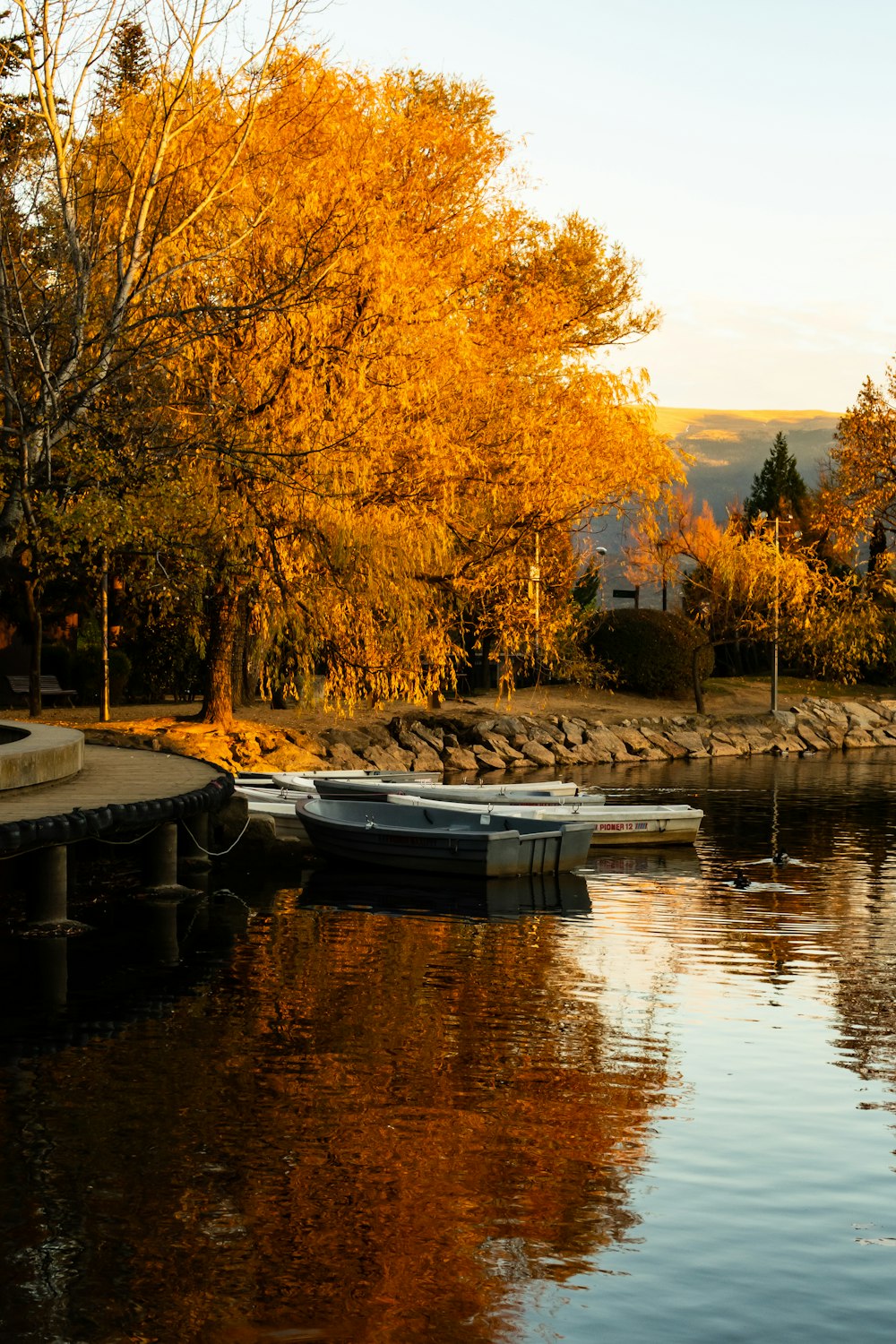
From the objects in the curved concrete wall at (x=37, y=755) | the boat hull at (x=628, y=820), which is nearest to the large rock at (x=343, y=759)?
the boat hull at (x=628, y=820)

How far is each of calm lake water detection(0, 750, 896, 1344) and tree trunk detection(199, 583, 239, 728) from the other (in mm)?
12012

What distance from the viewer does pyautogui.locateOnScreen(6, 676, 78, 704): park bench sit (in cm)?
4119

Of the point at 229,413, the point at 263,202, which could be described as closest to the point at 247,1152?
the point at 229,413

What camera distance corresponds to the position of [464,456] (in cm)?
3219

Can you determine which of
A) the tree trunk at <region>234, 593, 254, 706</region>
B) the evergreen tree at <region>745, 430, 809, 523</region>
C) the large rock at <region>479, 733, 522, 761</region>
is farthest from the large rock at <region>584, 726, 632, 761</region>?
the evergreen tree at <region>745, 430, 809, 523</region>

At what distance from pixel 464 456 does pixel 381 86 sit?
828 cm

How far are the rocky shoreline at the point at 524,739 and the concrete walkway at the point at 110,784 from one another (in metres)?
4.90

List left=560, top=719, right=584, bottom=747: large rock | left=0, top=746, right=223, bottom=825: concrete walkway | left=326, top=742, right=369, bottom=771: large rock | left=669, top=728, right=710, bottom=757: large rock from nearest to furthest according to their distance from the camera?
left=0, top=746, right=223, bottom=825: concrete walkway → left=326, top=742, right=369, bottom=771: large rock → left=560, top=719, right=584, bottom=747: large rock → left=669, top=728, right=710, bottom=757: large rock

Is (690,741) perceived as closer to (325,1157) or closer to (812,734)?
(812,734)

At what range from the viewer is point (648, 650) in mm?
53719

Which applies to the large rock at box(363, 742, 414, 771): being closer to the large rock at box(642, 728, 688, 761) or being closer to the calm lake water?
the large rock at box(642, 728, 688, 761)

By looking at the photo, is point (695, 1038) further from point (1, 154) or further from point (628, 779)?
point (628, 779)

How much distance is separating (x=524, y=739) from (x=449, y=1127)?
102ft

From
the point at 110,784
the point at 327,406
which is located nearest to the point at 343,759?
the point at 327,406
